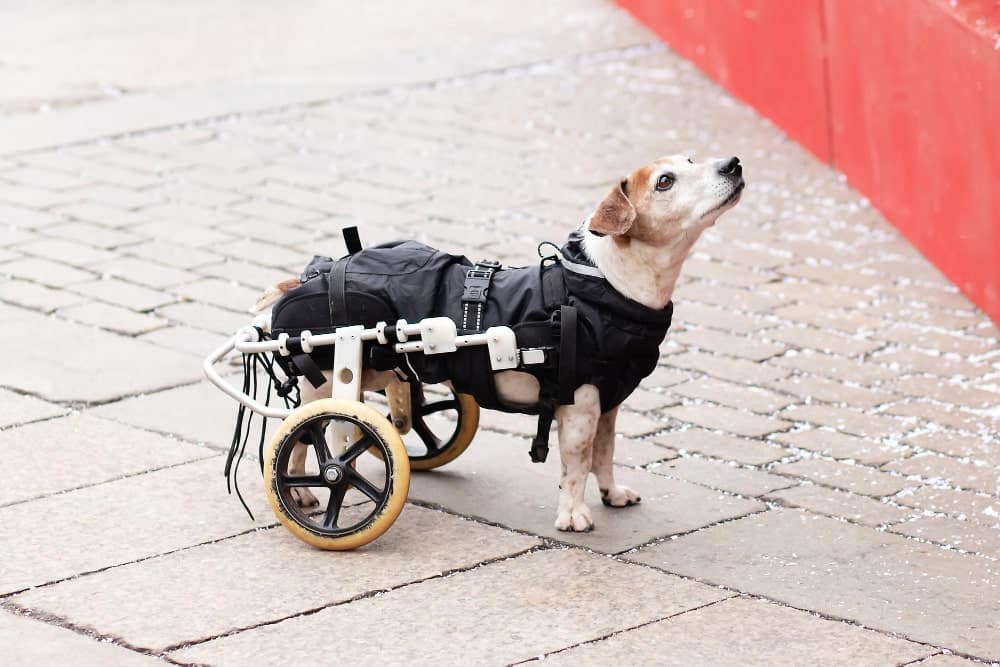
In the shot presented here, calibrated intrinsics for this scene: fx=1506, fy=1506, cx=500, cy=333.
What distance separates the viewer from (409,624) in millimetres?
3564

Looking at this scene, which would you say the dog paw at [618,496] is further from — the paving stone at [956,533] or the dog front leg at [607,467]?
the paving stone at [956,533]

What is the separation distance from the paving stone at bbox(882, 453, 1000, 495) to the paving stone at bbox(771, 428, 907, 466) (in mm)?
61

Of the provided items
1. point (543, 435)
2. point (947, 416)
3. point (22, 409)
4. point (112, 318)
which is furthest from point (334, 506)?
point (947, 416)

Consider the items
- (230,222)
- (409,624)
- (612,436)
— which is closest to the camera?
(409,624)

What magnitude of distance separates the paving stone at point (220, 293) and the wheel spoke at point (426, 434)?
1.61 meters

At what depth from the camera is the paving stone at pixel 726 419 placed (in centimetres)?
507

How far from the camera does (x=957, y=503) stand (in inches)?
177

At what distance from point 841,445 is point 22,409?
2691 millimetres

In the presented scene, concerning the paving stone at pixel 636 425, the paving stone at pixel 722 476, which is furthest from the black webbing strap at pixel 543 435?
the paving stone at pixel 636 425

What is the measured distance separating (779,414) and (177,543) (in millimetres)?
2201

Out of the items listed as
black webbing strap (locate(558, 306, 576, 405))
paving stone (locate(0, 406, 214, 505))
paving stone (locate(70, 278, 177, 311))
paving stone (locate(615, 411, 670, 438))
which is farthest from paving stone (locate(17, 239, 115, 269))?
black webbing strap (locate(558, 306, 576, 405))

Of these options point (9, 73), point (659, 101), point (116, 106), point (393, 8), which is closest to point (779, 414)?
point (659, 101)

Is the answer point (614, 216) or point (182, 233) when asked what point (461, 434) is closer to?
point (614, 216)

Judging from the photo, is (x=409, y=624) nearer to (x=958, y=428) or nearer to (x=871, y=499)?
(x=871, y=499)
